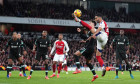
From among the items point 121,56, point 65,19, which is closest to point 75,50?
point 65,19

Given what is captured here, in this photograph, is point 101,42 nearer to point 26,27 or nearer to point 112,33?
point 26,27

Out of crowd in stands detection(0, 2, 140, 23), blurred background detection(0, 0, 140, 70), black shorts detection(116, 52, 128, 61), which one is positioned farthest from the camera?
crowd in stands detection(0, 2, 140, 23)

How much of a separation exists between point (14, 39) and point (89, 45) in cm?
451

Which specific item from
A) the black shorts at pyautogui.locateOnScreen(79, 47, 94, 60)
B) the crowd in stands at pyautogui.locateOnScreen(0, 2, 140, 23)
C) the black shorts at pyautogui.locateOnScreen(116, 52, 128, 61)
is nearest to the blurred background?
the crowd in stands at pyautogui.locateOnScreen(0, 2, 140, 23)

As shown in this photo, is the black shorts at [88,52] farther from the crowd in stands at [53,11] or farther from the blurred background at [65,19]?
the crowd in stands at [53,11]

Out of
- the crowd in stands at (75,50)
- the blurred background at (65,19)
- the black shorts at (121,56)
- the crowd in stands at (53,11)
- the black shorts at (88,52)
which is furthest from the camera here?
the crowd in stands at (53,11)

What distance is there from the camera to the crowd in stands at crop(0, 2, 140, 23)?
39438 mm

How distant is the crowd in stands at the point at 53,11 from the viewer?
129ft

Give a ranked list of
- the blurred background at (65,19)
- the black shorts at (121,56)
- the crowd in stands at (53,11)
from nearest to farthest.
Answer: the black shorts at (121,56) → the blurred background at (65,19) → the crowd in stands at (53,11)

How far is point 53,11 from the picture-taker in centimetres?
4197

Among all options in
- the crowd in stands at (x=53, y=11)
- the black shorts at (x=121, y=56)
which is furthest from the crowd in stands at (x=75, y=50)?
the black shorts at (x=121, y=56)

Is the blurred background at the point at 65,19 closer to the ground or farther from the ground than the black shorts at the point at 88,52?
farther from the ground

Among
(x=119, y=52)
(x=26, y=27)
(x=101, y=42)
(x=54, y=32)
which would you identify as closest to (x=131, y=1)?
(x=54, y=32)

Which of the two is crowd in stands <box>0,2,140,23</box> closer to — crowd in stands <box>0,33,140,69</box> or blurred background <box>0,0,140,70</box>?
blurred background <box>0,0,140,70</box>
